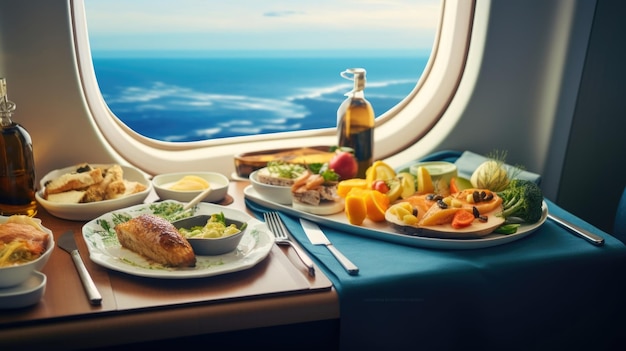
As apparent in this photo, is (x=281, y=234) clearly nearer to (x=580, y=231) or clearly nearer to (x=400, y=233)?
(x=400, y=233)

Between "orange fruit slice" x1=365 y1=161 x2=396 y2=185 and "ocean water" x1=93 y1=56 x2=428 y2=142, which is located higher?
"ocean water" x1=93 y1=56 x2=428 y2=142

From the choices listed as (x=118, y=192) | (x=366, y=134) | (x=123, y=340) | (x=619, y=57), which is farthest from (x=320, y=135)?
(x=123, y=340)

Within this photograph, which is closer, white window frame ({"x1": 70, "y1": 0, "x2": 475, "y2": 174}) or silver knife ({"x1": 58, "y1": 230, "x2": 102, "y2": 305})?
silver knife ({"x1": 58, "y1": 230, "x2": 102, "y2": 305})

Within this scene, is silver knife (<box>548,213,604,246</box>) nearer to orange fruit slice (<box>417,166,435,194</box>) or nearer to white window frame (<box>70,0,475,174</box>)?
orange fruit slice (<box>417,166,435,194</box>)

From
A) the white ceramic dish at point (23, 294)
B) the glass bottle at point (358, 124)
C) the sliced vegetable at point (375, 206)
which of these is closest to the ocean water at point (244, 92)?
the glass bottle at point (358, 124)

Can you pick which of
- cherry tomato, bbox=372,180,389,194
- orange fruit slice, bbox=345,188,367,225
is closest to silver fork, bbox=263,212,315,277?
orange fruit slice, bbox=345,188,367,225

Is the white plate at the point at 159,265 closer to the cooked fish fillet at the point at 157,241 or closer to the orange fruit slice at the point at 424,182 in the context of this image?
the cooked fish fillet at the point at 157,241

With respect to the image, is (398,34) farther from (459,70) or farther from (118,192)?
(118,192)

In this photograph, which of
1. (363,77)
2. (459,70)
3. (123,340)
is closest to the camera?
(123,340)
